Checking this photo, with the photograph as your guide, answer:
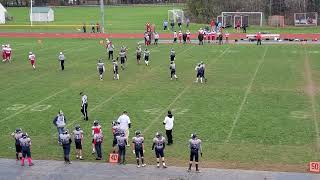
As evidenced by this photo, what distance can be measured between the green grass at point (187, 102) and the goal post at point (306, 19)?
23546 mm

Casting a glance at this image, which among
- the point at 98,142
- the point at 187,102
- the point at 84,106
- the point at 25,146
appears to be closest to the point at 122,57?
the point at 187,102

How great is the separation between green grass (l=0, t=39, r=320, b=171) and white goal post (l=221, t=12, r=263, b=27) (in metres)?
22.2

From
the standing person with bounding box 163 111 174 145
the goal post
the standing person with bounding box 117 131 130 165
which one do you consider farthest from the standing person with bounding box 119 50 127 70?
the goal post

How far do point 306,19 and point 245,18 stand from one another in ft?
23.6

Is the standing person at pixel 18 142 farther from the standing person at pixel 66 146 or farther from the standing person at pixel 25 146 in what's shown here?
the standing person at pixel 66 146

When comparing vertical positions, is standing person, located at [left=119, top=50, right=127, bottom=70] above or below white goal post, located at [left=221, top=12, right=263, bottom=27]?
below

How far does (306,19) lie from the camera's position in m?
65.4

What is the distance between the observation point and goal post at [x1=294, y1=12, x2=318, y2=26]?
64.6 m

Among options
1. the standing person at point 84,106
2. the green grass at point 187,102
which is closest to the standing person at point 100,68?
the green grass at point 187,102

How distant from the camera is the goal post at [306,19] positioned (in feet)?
212

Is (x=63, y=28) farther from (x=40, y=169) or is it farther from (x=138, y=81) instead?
(x=40, y=169)

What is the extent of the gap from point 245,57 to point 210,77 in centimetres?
897

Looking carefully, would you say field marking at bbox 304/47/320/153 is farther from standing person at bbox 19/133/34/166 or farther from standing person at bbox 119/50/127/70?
standing person at bbox 119/50/127/70

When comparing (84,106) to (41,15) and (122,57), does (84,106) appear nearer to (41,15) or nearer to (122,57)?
(122,57)
